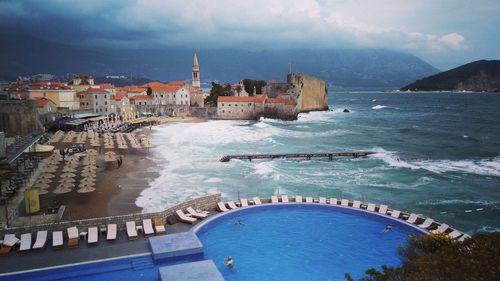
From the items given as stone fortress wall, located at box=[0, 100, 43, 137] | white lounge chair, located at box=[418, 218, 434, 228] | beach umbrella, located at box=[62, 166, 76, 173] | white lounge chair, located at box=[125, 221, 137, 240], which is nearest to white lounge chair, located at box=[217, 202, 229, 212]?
white lounge chair, located at box=[125, 221, 137, 240]

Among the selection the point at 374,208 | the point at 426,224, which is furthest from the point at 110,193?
the point at 426,224

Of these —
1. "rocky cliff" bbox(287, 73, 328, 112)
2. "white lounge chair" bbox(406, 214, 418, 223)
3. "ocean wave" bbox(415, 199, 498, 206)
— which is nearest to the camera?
"white lounge chair" bbox(406, 214, 418, 223)

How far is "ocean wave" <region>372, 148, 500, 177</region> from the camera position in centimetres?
3488

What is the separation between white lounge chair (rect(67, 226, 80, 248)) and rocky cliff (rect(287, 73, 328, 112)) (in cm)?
8003

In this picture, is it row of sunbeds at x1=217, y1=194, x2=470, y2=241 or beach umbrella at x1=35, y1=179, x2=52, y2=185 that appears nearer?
row of sunbeds at x1=217, y1=194, x2=470, y2=241

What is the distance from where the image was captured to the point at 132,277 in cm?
1362

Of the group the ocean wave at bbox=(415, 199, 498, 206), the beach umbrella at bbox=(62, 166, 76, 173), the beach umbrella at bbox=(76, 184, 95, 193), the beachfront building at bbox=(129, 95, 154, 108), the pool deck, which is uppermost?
the beachfront building at bbox=(129, 95, 154, 108)

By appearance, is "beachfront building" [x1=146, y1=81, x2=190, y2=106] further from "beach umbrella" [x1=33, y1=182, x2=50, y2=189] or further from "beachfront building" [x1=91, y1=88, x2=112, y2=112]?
"beach umbrella" [x1=33, y1=182, x2=50, y2=189]

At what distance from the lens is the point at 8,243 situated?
14.9 metres

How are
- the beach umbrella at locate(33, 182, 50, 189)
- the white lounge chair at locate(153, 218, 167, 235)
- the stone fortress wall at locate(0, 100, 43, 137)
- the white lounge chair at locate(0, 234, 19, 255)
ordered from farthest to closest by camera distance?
the stone fortress wall at locate(0, 100, 43, 137) → the beach umbrella at locate(33, 182, 50, 189) → the white lounge chair at locate(153, 218, 167, 235) → the white lounge chair at locate(0, 234, 19, 255)

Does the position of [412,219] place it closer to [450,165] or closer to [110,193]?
[110,193]

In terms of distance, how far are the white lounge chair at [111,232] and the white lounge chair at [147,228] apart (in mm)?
1217

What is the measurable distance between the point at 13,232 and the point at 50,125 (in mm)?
41038

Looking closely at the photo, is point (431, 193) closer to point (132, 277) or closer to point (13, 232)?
point (132, 277)
